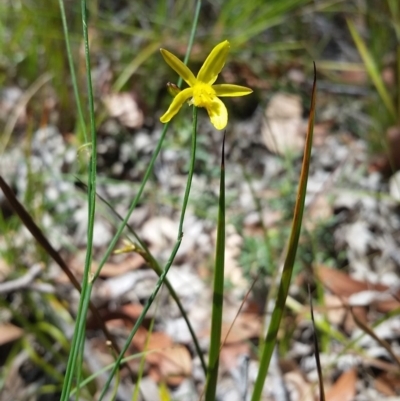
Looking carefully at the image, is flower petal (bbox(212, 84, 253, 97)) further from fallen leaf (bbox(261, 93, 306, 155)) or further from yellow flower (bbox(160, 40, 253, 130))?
fallen leaf (bbox(261, 93, 306, 155))

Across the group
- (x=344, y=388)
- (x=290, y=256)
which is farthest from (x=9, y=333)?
(x=290, y=256)

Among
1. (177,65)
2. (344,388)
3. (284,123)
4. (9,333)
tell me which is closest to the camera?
(177,65)

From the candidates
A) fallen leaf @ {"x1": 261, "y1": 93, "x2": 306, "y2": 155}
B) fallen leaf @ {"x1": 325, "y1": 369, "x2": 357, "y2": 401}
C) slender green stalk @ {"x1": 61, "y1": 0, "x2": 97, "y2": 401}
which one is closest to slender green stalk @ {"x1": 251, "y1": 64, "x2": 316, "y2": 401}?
slender green stalk @ {"x1": 61, "y1": 0, "x2": 97, "y2": 401}

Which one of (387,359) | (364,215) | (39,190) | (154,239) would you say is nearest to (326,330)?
(387,359)

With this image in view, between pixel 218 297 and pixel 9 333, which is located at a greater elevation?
pixel 218 297

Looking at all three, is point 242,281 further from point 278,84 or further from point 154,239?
point 278,84

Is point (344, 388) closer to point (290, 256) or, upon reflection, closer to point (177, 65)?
point (290, 256)
